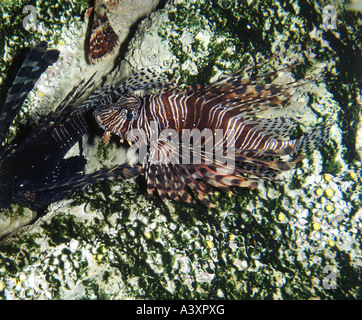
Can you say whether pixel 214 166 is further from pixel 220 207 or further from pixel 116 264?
pixel 116 264

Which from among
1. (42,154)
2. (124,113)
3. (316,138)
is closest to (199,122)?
(124,113)

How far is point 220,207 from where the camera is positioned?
2980 millimetres

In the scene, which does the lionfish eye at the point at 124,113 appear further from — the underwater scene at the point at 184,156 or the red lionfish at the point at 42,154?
the red lionfish at the point at 42,154

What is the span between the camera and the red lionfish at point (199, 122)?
9.48ft

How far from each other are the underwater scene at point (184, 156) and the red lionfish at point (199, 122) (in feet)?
0.06

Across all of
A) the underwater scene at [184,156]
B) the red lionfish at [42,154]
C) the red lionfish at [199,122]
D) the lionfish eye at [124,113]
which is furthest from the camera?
the lionfish eye at [124,113]

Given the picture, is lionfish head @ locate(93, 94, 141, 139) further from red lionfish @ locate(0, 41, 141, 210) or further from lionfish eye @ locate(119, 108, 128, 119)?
red lionfish @ locate(0, 41, 141, 210)

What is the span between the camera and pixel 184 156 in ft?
9.70

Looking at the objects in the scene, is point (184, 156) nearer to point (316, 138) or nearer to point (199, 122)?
point (199, 122)

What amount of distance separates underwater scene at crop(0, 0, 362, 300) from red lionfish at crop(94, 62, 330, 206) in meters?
0.02

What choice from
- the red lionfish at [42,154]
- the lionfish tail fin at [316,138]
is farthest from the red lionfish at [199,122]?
the red lionfish at [42,154]

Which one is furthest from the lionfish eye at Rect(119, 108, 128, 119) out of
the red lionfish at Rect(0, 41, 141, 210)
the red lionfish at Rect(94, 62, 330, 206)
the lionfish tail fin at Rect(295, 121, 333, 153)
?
the lionfish tail fin at Rect(295, 121, 333, 153)
